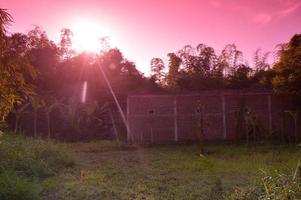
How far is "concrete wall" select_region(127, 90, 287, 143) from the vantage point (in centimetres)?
1853

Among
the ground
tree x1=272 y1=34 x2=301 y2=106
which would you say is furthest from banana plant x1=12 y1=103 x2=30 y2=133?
tree x1=272 y1=34 x2=301 y2=106

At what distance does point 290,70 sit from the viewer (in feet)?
57.6


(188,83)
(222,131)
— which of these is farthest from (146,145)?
(188,83)

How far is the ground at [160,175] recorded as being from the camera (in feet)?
23.7

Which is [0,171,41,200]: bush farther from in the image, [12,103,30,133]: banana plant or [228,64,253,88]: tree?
[228,64,253,88]: tree

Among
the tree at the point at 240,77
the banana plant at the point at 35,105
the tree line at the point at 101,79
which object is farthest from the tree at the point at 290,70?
the banana plant at the point at 35,105

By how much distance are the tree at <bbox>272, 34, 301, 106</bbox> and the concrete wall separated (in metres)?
1.18

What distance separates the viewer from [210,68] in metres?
23.8

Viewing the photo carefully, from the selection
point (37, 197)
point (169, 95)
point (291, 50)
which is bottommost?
point (37, 197)

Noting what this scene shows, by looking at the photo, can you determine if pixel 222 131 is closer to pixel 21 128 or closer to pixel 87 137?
pixel 87 137

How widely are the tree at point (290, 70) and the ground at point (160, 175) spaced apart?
460 centimetres

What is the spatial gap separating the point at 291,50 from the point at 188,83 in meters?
6.32

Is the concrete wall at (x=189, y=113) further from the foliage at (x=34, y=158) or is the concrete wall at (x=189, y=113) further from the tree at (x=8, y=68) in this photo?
the tree at (x=8, y=68)

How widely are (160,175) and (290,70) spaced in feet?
34.7
